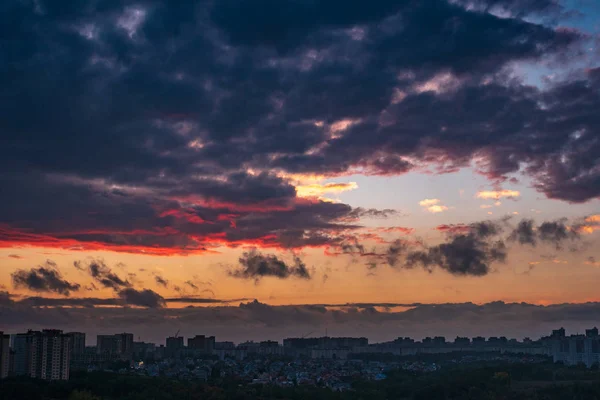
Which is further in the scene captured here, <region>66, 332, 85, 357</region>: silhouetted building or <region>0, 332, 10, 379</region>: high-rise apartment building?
<region>66, 332, 85, 357</region>: silhouetted building

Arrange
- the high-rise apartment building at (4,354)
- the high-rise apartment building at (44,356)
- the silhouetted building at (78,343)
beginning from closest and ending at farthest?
the high-rise apartment building at (4,354)
the high-rise apartment building at (44,356)
the silhouetted building at (78,343)

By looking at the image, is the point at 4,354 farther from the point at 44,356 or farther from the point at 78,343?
the point at 78,343

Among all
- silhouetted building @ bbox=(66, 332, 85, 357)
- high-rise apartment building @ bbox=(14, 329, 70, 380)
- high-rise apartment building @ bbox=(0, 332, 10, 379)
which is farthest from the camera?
silhouetted building @ bbox=(66, 332, 85, 357)

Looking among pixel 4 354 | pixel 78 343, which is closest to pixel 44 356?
pixel 4 354

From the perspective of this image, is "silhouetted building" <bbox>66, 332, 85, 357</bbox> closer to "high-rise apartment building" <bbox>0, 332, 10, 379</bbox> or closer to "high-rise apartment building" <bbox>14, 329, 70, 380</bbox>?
"high-rise apartment building" <bbox>14, 329, 70, 380</bbox>

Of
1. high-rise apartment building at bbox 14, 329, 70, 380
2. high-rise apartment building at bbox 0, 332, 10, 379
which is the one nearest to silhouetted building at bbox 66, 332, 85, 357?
high-rise apartment building at bbox 14, 329, 70, 380

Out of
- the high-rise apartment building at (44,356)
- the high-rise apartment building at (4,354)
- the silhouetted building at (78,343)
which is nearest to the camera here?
the high-rise apartment building at (4,354)

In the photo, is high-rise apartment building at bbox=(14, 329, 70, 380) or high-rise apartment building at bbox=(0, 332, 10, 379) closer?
high-rise apartment building at bbox=(0, 332, 10, 379)

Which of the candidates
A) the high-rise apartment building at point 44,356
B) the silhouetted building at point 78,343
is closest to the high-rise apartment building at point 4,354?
the high-rise apartment building at point 44,356

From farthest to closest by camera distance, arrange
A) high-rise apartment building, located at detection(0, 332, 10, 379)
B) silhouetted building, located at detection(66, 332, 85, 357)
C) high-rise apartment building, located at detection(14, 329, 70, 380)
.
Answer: silhouetted building, located at detection(66, 332, 85, 357) → high-rise apartment building, located at detection(14, 329, 70, 380) → high-rise apartment building, located at detection(0, 332, 10, 379)

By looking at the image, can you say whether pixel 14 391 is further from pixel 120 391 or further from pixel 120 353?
pixel 120 353

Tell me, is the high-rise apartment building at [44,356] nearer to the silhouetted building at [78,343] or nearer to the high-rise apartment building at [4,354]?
the high-rise apartment building at [4,354]

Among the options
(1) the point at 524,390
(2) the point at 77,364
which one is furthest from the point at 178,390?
(2) the point at 77,364

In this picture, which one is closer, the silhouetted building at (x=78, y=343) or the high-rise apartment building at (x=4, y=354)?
the high-rise apartment building at (x=4, y=354)
